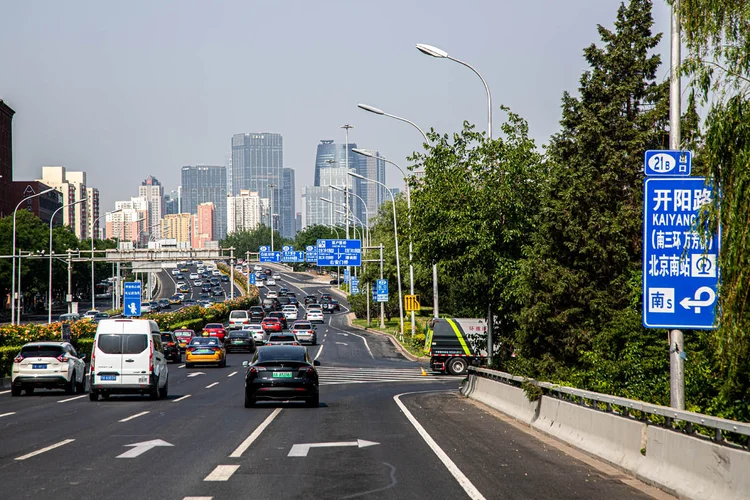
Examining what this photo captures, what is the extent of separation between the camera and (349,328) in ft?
297

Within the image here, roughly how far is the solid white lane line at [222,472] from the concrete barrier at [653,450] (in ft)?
17.2

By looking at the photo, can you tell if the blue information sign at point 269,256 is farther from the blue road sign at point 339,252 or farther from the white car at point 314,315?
the blue road sign at point 339,252

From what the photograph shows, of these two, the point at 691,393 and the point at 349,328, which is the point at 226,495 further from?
the point at 349,328

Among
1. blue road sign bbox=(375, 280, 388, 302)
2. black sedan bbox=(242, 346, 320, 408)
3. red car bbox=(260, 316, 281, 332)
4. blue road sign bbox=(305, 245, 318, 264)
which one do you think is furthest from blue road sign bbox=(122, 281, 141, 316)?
blue road sign bbox=(305, 245, 318, 264)

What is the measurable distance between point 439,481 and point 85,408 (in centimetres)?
1512

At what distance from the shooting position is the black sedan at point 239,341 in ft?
197

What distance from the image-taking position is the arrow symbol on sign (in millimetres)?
12086

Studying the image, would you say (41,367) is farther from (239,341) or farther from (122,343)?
(239,341)

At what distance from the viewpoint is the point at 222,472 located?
42.4 ft

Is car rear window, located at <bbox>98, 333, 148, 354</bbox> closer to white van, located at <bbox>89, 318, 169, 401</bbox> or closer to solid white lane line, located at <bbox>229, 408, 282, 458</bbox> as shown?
white van, located at <bbox>89, 318, 169, 401</bbox>

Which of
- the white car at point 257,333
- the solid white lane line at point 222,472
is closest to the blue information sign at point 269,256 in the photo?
the white car at point 257,333

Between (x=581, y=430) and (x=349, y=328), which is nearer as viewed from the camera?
(x=581, y=430)

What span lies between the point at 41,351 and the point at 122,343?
396cm

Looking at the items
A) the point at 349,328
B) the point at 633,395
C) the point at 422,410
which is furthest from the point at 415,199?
the point at 349,328
